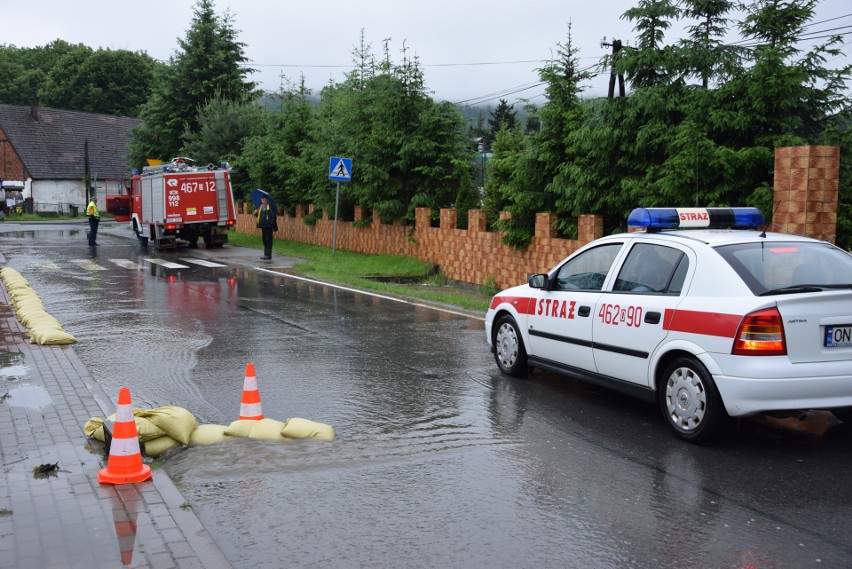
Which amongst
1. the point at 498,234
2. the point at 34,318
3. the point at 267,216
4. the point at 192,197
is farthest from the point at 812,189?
the point at 192,197

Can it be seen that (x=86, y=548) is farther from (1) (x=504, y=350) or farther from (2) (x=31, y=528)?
(1) (x=504, y=350)

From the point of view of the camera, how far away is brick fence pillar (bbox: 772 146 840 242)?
11547 millimetres

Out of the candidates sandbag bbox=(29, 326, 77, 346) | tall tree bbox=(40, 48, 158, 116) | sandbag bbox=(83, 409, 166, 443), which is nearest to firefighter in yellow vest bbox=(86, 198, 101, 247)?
sandbag bbox=(29, 326, 77, 346)

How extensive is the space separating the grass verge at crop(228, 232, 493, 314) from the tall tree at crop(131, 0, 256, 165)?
1876 cm

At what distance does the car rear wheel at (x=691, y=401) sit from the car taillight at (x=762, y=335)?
1.28ft

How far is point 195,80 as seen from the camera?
45.7 m

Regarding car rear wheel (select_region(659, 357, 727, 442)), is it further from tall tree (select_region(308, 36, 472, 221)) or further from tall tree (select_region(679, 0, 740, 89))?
tall tree (select_region(308, 36, 472, 221))

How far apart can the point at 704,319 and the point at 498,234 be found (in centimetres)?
1228

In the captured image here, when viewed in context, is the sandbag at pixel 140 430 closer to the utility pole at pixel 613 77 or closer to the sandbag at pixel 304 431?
the sandbag at pixel 304 431

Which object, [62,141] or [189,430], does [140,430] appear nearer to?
[189,430]

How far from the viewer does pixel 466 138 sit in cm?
2461

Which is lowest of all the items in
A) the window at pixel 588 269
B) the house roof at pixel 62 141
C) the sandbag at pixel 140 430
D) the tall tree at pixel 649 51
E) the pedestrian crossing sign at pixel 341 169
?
the sandbag at pixel 140 430

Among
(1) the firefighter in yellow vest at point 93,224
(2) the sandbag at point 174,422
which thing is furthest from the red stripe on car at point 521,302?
(1) the firefighter in yellow vest at point 93,224

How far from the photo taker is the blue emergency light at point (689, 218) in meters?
7.74
